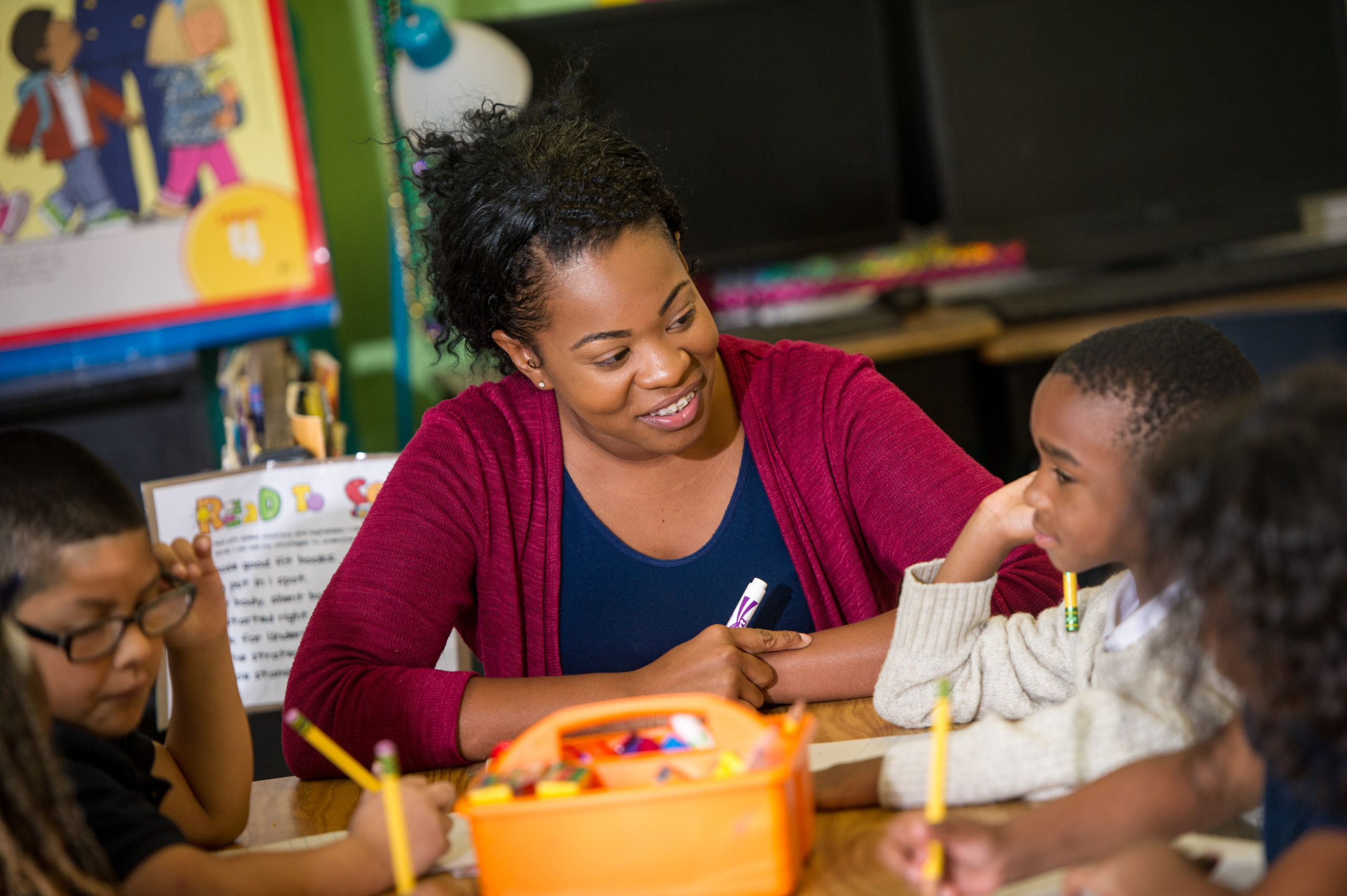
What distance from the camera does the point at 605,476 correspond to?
1.38 meters

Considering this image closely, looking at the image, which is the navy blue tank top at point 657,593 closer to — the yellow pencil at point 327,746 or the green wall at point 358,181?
the yellow pencil at point 327,746

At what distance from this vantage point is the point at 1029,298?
263 cm

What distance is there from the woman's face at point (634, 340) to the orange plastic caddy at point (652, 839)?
558 mm

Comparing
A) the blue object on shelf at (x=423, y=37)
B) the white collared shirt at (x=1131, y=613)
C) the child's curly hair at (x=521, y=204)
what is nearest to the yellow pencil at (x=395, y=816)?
the white collared shirt at (x=1131, y=613)

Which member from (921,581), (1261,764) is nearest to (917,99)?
(921,581)

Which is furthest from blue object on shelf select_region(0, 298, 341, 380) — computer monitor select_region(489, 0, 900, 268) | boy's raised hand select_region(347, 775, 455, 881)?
boy's raised hand select_region(347, 775, 455, 881)

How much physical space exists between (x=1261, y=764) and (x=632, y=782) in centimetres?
38

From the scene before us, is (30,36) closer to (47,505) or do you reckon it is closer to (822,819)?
(47,505)

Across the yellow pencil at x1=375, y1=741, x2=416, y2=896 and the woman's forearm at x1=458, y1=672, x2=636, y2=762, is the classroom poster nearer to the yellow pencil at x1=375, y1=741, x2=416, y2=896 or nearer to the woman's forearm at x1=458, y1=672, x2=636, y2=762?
the woman's forearm at x1=458, y1=672, x2=636, y2=762

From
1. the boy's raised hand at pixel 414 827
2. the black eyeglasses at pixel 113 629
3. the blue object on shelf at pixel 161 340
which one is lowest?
the boy's raised hand at pixel 414 827

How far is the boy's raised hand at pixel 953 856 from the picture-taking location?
0.71 m

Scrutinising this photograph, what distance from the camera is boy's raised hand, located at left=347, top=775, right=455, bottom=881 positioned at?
0.81 metres

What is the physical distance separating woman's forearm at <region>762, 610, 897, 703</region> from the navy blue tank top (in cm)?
20

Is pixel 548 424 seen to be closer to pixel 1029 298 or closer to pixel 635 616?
pixel 635 616
